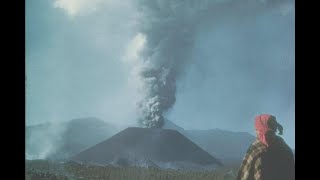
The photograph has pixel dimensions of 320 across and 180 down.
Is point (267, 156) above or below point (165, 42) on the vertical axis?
below

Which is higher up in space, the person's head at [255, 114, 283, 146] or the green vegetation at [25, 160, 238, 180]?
the person's head at [255, 114, 283, 146]

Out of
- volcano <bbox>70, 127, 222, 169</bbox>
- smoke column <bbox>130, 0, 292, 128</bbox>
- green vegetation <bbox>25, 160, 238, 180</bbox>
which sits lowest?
green vegetation <bbox>25, 160, 238, 180</bbox>

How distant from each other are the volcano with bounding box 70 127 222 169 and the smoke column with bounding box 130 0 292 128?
8cm

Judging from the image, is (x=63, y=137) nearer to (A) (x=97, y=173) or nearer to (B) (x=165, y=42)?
(A) (x=97, y=173)

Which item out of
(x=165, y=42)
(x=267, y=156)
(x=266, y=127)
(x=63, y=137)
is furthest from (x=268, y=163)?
(x=63, y=137)

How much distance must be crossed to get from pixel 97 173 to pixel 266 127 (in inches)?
40.0

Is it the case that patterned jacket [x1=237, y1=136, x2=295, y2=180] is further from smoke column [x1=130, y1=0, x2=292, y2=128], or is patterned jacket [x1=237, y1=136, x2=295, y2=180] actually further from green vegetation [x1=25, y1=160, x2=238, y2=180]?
smoke column [x1=130, y1=0, x2=292, y2=128]

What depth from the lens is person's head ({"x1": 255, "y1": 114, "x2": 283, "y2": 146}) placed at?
12.2 feet

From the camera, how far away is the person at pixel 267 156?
12.1ft

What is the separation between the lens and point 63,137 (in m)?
3.68

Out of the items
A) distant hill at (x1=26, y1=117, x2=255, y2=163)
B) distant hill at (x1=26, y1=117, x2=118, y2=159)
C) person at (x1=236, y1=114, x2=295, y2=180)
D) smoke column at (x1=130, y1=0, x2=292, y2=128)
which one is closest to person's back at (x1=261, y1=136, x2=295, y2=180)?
person at (x1=236, y1=114, x2=295, y2=180)

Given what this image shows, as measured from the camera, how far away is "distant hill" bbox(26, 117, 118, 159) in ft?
12.0

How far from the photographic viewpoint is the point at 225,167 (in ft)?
12.2

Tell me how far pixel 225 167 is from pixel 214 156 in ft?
0.31
